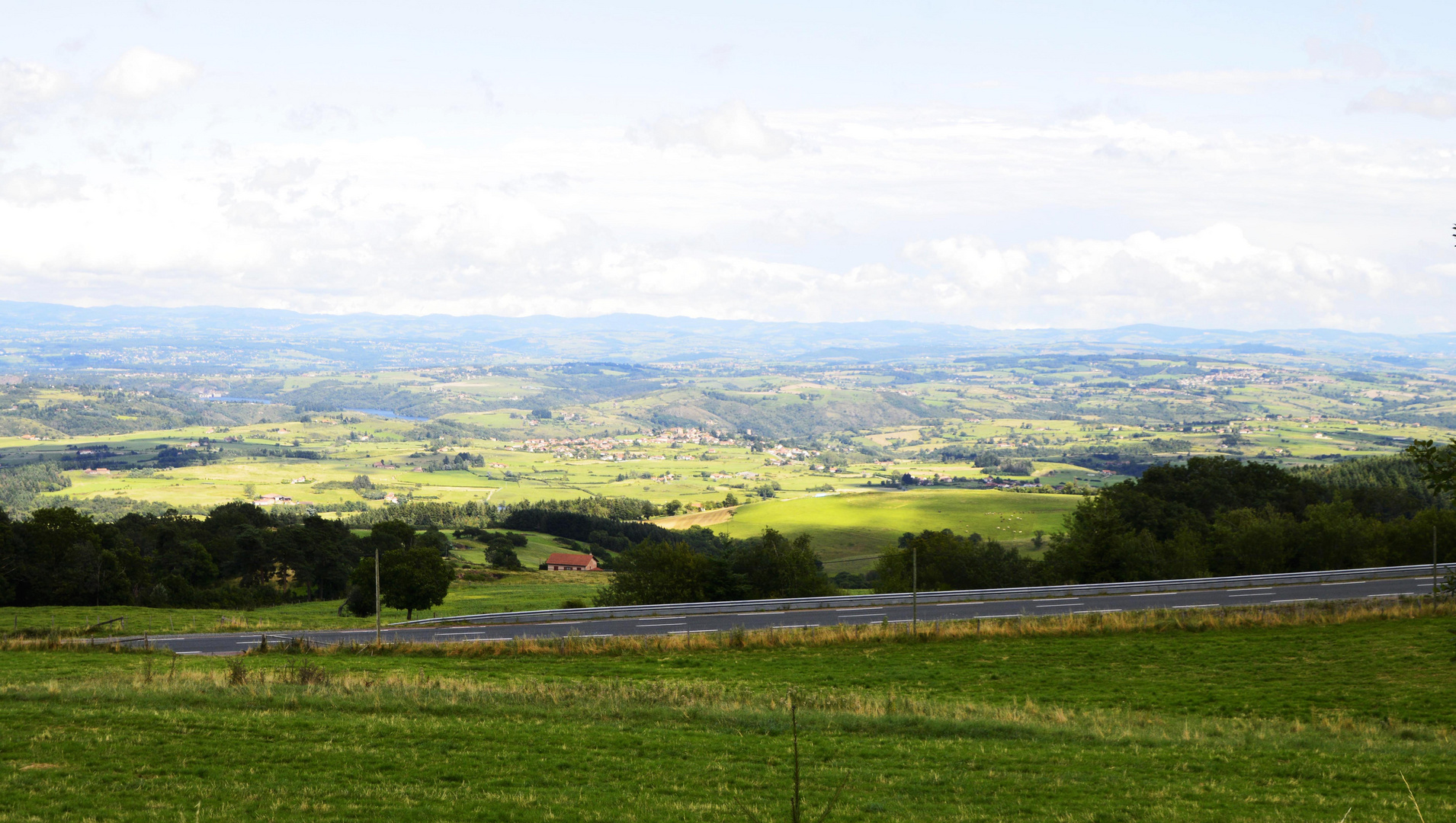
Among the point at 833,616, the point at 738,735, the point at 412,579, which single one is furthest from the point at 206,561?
the point at 738,735

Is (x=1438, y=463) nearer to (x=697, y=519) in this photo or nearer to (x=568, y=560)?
(x=568, y=560)

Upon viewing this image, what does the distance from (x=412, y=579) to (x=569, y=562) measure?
5026 centimetres

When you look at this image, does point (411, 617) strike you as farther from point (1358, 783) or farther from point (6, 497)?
point (6, 497)

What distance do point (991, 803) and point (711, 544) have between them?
93812 millimetres

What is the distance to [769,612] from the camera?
39.2m

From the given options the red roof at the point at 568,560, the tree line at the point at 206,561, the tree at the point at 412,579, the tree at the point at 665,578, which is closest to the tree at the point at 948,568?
the tree at the point at 665,578

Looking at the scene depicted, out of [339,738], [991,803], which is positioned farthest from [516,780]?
[991,803]

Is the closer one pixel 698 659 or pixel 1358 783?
pixel 1358 783

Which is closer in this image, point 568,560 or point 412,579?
point 412,579

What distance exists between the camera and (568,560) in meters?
96.9

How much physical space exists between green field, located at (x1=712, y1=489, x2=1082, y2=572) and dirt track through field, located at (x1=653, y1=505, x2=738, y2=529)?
193 cm

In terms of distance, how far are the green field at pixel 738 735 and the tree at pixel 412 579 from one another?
1808cm

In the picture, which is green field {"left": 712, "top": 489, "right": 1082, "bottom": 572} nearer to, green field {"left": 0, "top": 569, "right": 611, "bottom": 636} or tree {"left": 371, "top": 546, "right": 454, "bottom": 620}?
green field {"left": 0, "top": 569, "right": 611, "bottom": 636}

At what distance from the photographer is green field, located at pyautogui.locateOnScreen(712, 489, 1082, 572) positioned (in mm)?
110062
